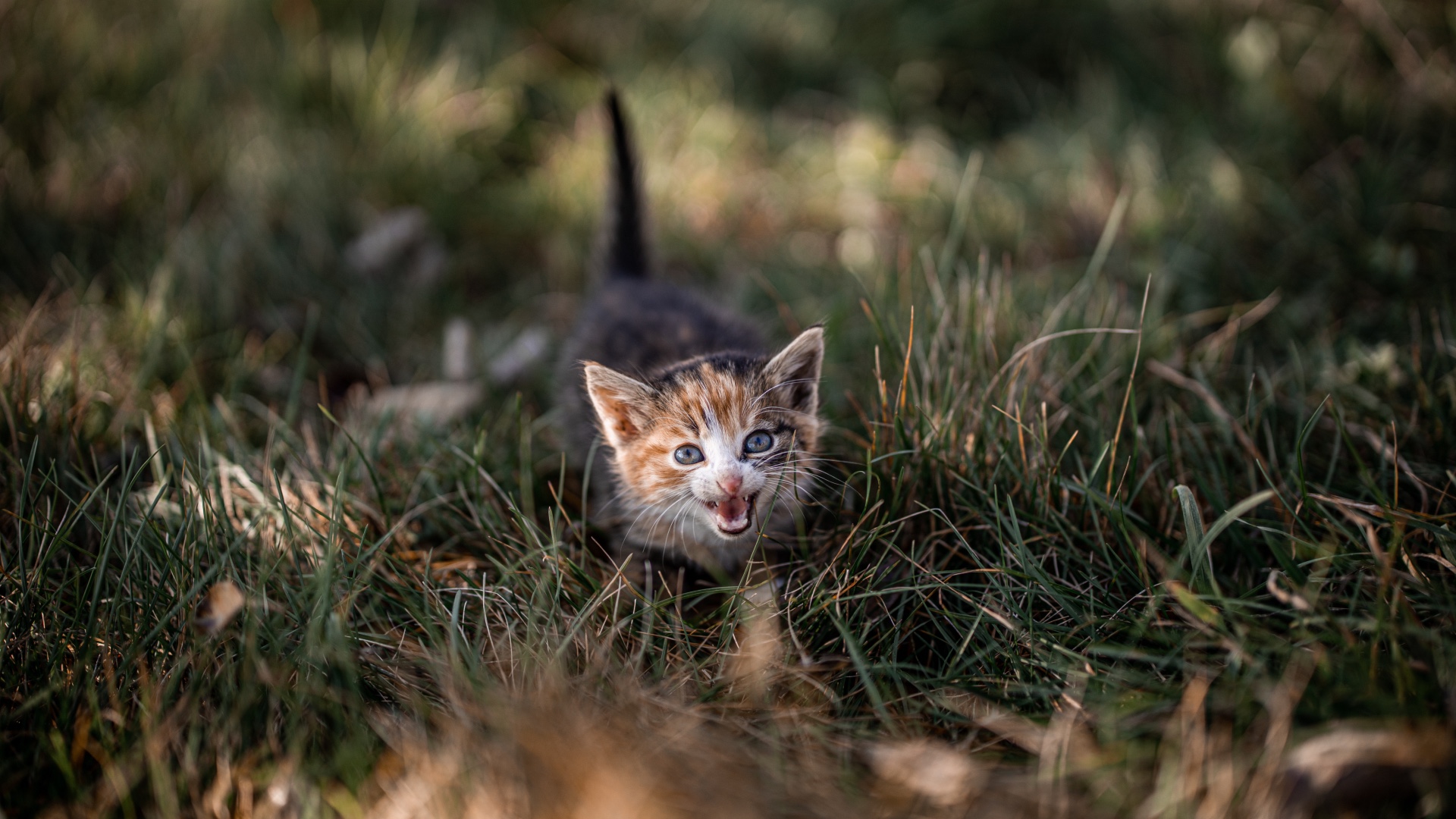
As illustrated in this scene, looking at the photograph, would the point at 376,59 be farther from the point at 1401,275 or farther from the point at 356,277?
the point at 1401,275

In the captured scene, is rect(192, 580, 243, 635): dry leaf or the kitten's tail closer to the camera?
rect(192, 580, 243, 635): dry leaf

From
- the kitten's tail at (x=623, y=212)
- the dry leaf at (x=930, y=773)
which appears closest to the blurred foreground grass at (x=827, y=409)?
the dry leaf at (x=930, y=773)

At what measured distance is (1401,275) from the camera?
274 centimetres

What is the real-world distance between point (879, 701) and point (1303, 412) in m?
1.51

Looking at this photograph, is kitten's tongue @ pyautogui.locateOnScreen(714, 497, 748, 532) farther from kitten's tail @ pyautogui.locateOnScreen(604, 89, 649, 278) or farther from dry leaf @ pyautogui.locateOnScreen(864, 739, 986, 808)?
kitten's tail @ pyautogui.locateOnScreen(604, 89, 649, 278)

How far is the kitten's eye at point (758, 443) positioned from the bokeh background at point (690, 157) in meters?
0.85

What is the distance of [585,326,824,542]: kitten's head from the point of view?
6.47ft

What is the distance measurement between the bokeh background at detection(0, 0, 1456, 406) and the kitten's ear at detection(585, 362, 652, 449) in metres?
0.87

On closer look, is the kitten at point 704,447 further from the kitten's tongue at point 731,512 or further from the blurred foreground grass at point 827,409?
the blurred foreground grass at point 827,409

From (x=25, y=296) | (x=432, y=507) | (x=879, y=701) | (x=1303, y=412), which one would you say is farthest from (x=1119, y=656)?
(x=25, y=296)

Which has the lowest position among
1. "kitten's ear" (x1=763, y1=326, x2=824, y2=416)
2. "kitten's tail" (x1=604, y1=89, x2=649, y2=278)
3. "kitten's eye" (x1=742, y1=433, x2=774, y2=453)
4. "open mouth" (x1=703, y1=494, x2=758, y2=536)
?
"open mouth" (x1=703, y1=494, x2=758, y2=536)

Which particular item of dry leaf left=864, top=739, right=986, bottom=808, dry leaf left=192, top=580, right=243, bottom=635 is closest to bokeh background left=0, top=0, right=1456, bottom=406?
dry leaf left=192, top=580, right=243, bottom=635

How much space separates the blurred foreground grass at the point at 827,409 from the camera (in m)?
1.42

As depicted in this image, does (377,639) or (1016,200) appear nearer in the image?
(377,639)
